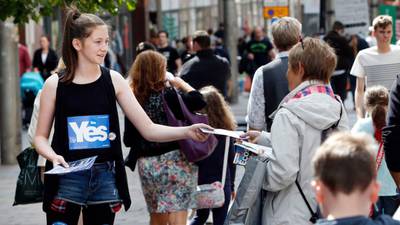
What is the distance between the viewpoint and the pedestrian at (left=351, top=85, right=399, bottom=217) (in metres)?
8.58

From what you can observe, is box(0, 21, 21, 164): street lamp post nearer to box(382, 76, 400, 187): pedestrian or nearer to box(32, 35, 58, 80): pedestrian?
box(32, 35, 58, 80): pedestrian

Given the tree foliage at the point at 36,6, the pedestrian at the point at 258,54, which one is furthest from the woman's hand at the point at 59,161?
the pedestrian at the point at 258,54

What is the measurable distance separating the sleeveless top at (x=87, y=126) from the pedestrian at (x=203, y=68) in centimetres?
726

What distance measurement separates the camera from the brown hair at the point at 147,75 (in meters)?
9.09

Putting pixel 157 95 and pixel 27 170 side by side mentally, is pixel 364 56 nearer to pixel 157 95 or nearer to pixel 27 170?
pixel 157 95

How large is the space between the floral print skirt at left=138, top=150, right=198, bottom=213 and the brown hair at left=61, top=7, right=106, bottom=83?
2393 mm

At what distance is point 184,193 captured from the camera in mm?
9180

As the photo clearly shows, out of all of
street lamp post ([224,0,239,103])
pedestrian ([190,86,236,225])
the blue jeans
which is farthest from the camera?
street lamp post ([224,0,239,103])

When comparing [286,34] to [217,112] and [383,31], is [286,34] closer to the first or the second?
[217,112]

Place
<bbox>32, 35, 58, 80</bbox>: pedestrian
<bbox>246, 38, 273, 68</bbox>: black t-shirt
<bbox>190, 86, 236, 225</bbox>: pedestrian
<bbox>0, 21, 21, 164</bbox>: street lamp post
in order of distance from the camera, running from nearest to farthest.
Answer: <bbox>190, 86, 236, 225</bbox>: pedestrian < <bbox>0, 21, 21, 164</bbox>: street lamp post < <bbox>32, 35, 58, 80</bbox>: pedestrian < <bbox>246, 38, 273, 68</bbox>: black t-shirt

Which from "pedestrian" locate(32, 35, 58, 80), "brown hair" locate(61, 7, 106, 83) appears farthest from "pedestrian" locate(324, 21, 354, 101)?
"brown hair" locate(61, 7, 106, 83)

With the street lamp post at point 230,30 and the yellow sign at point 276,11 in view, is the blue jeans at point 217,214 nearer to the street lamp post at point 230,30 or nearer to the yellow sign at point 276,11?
the yellow sign at point 276,11

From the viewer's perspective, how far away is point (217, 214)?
33.1ft

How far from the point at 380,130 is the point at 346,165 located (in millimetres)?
4614
